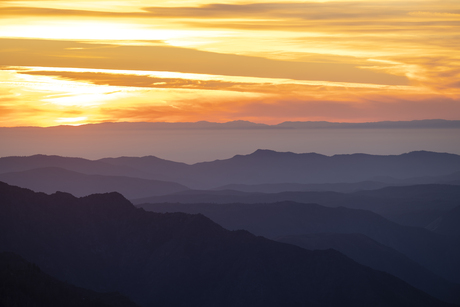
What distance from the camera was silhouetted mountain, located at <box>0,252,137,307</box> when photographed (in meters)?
79.4

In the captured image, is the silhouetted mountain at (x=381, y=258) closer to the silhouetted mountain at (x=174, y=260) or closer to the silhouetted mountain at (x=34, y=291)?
the silhouetted mountain at (x=174, y=260)

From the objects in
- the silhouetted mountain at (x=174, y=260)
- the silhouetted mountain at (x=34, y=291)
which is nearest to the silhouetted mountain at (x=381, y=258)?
the silhouetted mountain at (x=174, y=260)

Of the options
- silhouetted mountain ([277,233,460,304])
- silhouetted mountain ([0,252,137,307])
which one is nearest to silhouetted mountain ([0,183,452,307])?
silhouetted mountain ([0,252,137,307])

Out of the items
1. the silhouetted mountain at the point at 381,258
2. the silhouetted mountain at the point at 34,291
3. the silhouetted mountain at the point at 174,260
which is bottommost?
the silhouetted mountain at the point at 381,258

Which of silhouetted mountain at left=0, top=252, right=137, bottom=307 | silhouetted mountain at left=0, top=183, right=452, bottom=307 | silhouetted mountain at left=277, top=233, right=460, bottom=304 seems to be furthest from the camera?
silhouetted mountain at left=277, top=233, right=460, bottom=304

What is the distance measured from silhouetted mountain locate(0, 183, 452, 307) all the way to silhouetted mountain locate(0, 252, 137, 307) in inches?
878

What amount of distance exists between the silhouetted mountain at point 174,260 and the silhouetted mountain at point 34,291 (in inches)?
878

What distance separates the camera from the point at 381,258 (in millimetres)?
169625

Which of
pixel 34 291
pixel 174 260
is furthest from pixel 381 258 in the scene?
pixel 34 291

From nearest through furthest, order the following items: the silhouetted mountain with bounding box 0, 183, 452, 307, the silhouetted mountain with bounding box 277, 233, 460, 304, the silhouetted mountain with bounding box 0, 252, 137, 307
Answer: the silhouetted mountain with bounding box 0, 252, 137, 307 < the silhouetted mountain with bounding box 0, 183, 452, 307 < the silhouetted mountain with bounding box 277, 233, 460, 304

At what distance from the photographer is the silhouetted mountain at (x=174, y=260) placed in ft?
378

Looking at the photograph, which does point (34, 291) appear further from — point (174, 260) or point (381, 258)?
point (381, 258)

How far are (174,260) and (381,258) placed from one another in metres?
73.0

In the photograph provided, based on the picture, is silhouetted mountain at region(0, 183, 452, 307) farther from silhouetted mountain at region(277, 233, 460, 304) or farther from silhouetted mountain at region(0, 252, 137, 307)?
silhouetted mountain at region(277, 233, 460, 304)
